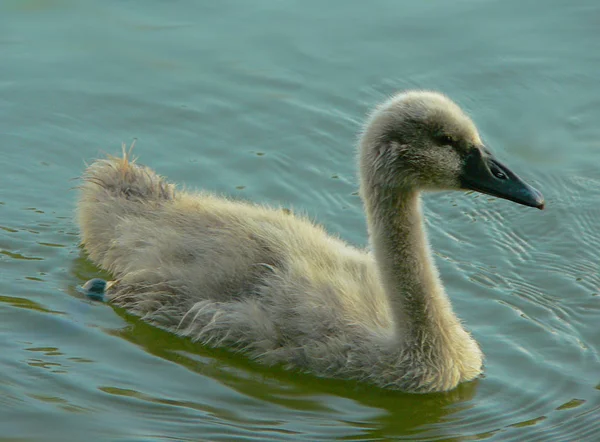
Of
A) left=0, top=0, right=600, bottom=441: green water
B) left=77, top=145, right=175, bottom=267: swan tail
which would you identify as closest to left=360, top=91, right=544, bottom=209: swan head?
left=0, top=0, right=600, bottom=441: green water

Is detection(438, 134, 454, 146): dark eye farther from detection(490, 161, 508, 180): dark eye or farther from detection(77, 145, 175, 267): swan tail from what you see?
detection(77, 145, 175, 267): swan tail

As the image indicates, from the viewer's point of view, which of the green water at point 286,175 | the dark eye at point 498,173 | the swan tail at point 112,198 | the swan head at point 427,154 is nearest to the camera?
the green water at point 286,175

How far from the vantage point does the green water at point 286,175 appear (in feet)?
23.3

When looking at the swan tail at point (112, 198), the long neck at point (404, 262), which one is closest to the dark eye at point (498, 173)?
the long neck at point (404, 262)

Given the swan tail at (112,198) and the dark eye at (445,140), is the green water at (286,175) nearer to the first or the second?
the swan tail at (112,198)

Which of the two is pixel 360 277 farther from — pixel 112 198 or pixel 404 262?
pixel 112 198

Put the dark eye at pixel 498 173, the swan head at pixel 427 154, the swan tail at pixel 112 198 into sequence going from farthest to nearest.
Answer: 1. the swan tail at pixel 112 198
2. the dark eye at pixel 498 173
3. the swan head at pixel 427 154

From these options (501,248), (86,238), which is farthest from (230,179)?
(501,248)

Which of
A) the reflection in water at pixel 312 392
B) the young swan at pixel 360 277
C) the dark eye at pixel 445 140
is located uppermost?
the dark eye at pixel 445 140

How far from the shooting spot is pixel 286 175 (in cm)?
971

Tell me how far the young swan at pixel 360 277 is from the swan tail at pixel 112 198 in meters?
0.43

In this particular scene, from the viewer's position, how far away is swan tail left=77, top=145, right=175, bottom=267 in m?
8.35

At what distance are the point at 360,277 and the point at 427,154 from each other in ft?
3.09

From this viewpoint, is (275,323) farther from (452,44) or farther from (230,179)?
(452,44)
